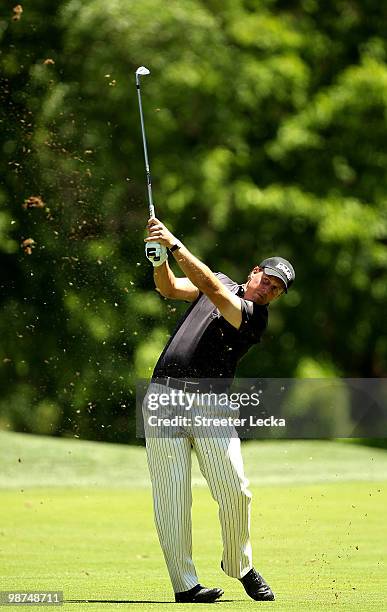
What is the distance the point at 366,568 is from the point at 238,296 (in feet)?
7.19

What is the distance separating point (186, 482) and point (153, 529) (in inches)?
163

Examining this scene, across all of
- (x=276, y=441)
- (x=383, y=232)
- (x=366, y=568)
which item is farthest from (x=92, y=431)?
(x=366, y=568)

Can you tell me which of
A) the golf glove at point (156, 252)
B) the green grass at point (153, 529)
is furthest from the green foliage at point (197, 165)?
the golf glove at point (156, 252)

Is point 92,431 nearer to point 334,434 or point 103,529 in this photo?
point 334,434

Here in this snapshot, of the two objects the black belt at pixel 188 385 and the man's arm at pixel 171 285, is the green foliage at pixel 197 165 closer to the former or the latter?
the man's arm at pixel 171 285

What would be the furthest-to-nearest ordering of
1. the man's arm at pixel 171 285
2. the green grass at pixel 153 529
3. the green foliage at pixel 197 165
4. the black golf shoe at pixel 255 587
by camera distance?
1. the green foliage at pixel 197 165
2. the green grass at pixel 153 529
3. the man's arm at pixel 171 285
4. the black golf shoe at pixel 255 587

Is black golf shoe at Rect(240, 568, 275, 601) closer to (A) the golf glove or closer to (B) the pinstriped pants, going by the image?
(B) the pinstriped pants

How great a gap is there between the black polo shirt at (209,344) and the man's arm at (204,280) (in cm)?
6

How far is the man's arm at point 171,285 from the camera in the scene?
21.9 feet

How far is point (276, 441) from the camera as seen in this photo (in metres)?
20.1

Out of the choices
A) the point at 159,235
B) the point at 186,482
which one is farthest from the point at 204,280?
the point at 186,482

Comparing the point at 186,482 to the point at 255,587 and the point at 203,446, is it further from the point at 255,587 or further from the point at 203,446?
the point at 255,587

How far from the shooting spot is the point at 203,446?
6.32 meters

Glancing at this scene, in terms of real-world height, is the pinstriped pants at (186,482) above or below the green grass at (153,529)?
above
